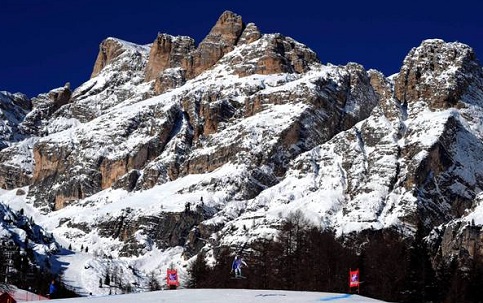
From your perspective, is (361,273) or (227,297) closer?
(227,297)

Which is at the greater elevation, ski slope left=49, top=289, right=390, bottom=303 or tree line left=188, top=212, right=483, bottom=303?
tree line left=188, top=212, right=483, bottom=303

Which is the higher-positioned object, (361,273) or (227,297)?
(361,273)

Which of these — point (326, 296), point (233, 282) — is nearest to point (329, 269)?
point (233, 282)

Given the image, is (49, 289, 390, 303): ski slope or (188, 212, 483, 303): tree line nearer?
(49, 289, 390, 303): ski slope

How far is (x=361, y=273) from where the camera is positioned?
11106 centimetres

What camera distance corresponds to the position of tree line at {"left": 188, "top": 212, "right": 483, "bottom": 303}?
4208 inches

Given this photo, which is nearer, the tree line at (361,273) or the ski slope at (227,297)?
the ski slope at (227,297)

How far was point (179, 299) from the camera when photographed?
6250cm

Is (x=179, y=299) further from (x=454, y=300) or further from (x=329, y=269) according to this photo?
(x=329, y=269)

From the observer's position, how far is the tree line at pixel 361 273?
107 metres

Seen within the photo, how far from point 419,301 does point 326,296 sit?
1726 inches

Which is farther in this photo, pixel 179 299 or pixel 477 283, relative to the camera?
pixel 477 283

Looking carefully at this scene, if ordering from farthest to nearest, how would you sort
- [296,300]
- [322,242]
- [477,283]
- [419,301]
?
[322,242] → [477,283] → [419,301] → [296,300]

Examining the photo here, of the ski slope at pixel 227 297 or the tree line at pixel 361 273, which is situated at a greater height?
the tree line at pixel 361 273
